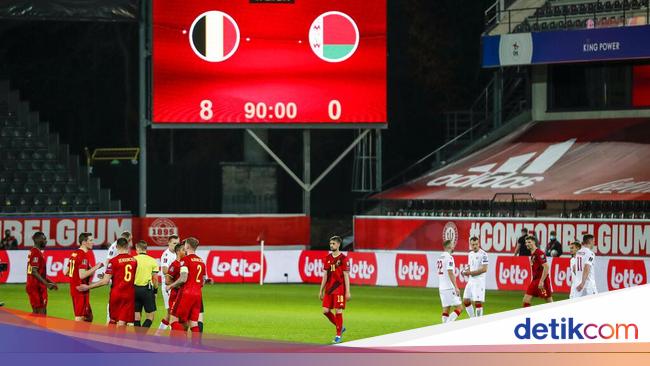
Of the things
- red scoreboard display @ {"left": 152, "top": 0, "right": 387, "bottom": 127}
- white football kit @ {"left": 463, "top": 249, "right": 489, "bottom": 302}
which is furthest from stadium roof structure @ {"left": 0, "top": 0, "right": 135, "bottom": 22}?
white football kit @ {"left": 463, "top": 249, "right": 489, "bottom": 302}

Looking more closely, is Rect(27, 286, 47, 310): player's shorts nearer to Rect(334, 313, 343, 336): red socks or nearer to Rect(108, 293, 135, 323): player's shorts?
Rect(108, 293, 135, 323): player's shorts

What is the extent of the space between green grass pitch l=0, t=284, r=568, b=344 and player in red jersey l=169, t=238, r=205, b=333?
91.4 inches

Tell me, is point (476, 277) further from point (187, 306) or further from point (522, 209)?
point (522, 209)

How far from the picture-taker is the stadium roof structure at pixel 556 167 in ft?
126

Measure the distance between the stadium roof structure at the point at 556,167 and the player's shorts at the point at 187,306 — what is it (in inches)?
820

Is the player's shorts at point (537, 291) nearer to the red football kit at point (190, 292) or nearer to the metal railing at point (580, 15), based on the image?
the red football kit at point (190, 292)

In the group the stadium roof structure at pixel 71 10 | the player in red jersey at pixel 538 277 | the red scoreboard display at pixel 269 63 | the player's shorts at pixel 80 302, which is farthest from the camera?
the stadium roof structure at pixel 71 10

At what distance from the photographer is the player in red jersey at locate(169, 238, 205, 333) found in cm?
1833

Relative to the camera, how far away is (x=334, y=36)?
123 feet

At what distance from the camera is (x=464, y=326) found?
33.9 ft

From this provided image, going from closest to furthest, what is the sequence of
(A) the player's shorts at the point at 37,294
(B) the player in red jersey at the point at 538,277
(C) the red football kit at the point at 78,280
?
(C) the red football kit at the point at 78,280 → (A) the player's shorts at the point at 37,294 → (B) the player in red jersey at the point at 538,277

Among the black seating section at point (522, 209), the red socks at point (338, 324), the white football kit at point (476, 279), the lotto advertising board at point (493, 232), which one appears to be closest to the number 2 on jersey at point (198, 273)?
the red socks at point (338, 324)

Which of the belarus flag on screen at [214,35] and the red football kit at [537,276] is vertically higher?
the belarus flag on screen at [214,35]

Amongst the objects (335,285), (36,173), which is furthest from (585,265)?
(36,173)
